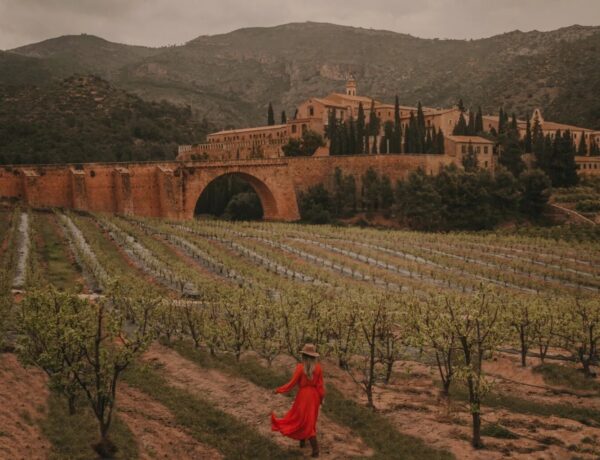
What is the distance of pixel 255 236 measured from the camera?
155 feet

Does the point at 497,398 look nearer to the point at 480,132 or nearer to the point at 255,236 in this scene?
the point at 255,236

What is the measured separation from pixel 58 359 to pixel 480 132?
65.8 metres

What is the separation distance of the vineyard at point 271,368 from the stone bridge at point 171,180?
2455cm

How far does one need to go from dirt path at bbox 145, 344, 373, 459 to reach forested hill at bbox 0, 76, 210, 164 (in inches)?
2015

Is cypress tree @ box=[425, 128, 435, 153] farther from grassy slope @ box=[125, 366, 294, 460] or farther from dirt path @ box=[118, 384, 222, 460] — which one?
dirt path @ box=[118, 384, 222, 460]

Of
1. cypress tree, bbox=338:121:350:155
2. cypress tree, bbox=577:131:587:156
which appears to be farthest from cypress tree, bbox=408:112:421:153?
cypress tree, bbox=577:131:587:156

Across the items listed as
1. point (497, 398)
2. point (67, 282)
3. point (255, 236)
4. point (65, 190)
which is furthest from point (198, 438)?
point (65, 190)

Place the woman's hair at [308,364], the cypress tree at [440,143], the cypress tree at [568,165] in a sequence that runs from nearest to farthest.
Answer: the woman's hair at [308,364] → the cypress tree at [568,165] → the cypress tree at [440,143]

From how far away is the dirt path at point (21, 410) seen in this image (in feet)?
38.4

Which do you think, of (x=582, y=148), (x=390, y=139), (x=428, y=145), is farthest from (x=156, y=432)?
(x=582, y=148)

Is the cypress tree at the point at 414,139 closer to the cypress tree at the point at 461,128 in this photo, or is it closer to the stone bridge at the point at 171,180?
the stone bridge at the point at 171,180

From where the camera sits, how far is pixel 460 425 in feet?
48.5

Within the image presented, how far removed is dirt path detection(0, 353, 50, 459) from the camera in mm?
11719

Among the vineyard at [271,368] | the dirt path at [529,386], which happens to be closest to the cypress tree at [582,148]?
the vineyard at [271,368]
